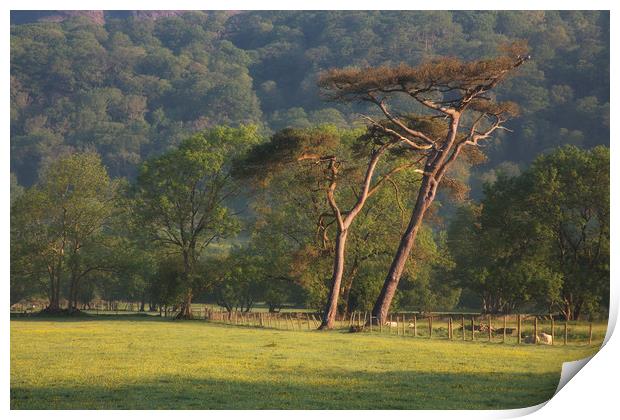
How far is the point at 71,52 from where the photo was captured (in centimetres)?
2761

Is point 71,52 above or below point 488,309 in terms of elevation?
above

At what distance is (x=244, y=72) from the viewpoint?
3678cm

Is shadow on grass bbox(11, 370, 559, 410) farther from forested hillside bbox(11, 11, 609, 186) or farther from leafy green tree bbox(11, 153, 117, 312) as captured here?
leafy green tree bbox(11, 153, 117, 312)

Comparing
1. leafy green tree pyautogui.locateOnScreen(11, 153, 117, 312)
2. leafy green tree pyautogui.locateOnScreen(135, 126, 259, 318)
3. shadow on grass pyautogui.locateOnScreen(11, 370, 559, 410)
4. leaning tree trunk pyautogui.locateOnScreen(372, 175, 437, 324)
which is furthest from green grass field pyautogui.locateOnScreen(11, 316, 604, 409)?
leafy green tree pyautogui.locateOnScreen(135, 126, 259, 318)

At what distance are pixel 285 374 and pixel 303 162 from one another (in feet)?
42.8

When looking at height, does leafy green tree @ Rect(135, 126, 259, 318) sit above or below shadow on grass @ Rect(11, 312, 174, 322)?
above

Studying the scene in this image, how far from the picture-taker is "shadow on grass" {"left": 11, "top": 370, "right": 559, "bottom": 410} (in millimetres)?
13828

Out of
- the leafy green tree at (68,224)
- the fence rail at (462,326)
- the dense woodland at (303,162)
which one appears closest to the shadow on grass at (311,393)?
the fence rail at (462,326)

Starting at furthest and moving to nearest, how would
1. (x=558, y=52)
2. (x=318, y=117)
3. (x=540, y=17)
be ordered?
(x=318, y=117) → (x=540, y=17) → (x=558, y=52)

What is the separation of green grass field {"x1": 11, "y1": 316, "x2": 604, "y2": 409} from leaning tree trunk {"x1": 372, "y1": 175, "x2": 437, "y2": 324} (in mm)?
3608

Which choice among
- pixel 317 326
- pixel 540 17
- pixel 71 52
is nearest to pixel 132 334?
pixel 317 326

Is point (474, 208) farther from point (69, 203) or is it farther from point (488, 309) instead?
point (69, 203)

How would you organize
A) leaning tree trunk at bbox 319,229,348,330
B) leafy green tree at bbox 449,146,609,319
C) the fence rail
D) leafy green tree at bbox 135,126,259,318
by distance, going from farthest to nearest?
leafy green tree at bbox 135,126,259,318
leaning tree trunk at bbox 319,229,348,330
leafy green tree at bbox 449,146,609,319
the fence rail
